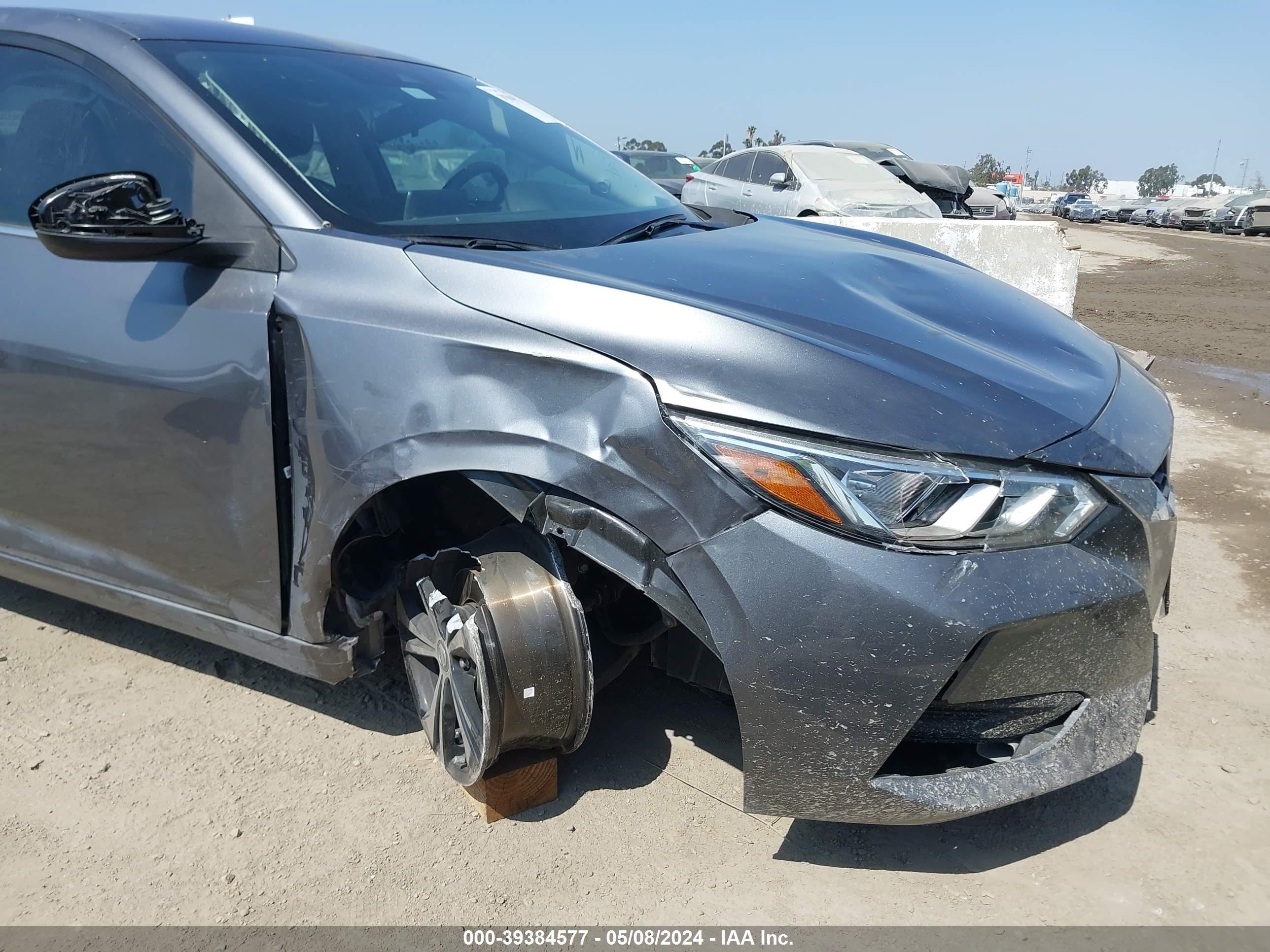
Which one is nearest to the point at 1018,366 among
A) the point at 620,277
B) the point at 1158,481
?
the point at 1158,481

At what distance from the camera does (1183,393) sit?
21.5 feet

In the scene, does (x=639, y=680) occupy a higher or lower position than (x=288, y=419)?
lower

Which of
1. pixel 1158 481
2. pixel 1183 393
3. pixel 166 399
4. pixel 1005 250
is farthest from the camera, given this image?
pixel 1005 250

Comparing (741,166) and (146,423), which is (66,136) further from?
(741,166)

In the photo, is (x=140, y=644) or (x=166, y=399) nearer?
(x=166, y=399)

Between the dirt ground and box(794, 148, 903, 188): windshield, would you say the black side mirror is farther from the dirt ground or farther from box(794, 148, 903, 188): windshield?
box(794, 148, 903, 188): windshield

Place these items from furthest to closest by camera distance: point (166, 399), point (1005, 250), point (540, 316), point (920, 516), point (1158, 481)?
point (1005, 250) → point (166, 399) → point (1158, 481) → point (540, 316) → point (920, 516)

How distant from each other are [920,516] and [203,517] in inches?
62.1

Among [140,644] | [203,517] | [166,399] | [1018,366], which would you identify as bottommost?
[140,644]

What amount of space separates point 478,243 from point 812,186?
10503 mm

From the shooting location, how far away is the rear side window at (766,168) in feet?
41.5

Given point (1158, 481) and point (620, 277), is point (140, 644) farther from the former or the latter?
point (1158, 481)

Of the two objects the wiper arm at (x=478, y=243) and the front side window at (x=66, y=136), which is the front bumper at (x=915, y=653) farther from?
the front side window at (x=66, y=136)

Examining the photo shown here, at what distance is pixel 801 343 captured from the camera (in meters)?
1.84
